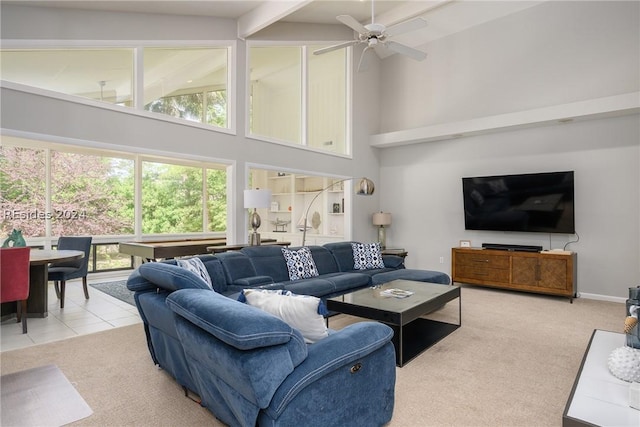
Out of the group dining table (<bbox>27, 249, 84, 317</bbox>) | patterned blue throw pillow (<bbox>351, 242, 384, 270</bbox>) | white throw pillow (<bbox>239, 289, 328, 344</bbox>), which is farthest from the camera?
patterned blue throw pillow (<bbox>351, 242, 384, 270</bbox>)

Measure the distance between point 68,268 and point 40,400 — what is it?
9.76 ft

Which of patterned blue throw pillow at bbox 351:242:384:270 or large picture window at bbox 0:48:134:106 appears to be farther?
patterned blue throw pillow at bbox 351:242:384:270

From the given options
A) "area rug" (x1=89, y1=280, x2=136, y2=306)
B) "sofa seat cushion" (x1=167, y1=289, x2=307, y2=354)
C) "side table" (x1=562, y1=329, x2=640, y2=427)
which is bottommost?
"area rug" (x1=89, y1=280, x2=136, y2=306)

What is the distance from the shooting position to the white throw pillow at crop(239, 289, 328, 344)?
1893 mm

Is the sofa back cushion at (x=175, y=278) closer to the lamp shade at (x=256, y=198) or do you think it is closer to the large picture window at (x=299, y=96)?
the lamp shade at (x=256, y=198)

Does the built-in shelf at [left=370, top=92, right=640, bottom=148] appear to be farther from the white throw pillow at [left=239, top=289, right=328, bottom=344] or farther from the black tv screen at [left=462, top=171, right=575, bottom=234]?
the white throw pillow at [left=239, top=289, right=328, bottom=344]

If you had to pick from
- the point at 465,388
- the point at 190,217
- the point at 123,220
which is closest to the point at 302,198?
the point at 190,217

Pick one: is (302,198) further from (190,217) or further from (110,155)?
(110,155)

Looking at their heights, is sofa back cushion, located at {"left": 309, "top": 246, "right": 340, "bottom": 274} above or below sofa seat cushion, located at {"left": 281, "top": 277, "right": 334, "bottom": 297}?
above

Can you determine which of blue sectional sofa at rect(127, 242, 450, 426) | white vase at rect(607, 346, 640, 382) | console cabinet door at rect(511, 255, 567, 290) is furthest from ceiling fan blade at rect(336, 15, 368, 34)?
console cabinet door at rect(511, 255, 567, 290)

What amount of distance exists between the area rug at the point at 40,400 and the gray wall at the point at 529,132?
6.09 metres

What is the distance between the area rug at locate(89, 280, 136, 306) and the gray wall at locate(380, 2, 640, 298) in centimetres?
507

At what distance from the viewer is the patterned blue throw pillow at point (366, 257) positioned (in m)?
5.35

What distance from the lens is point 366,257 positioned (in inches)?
213
